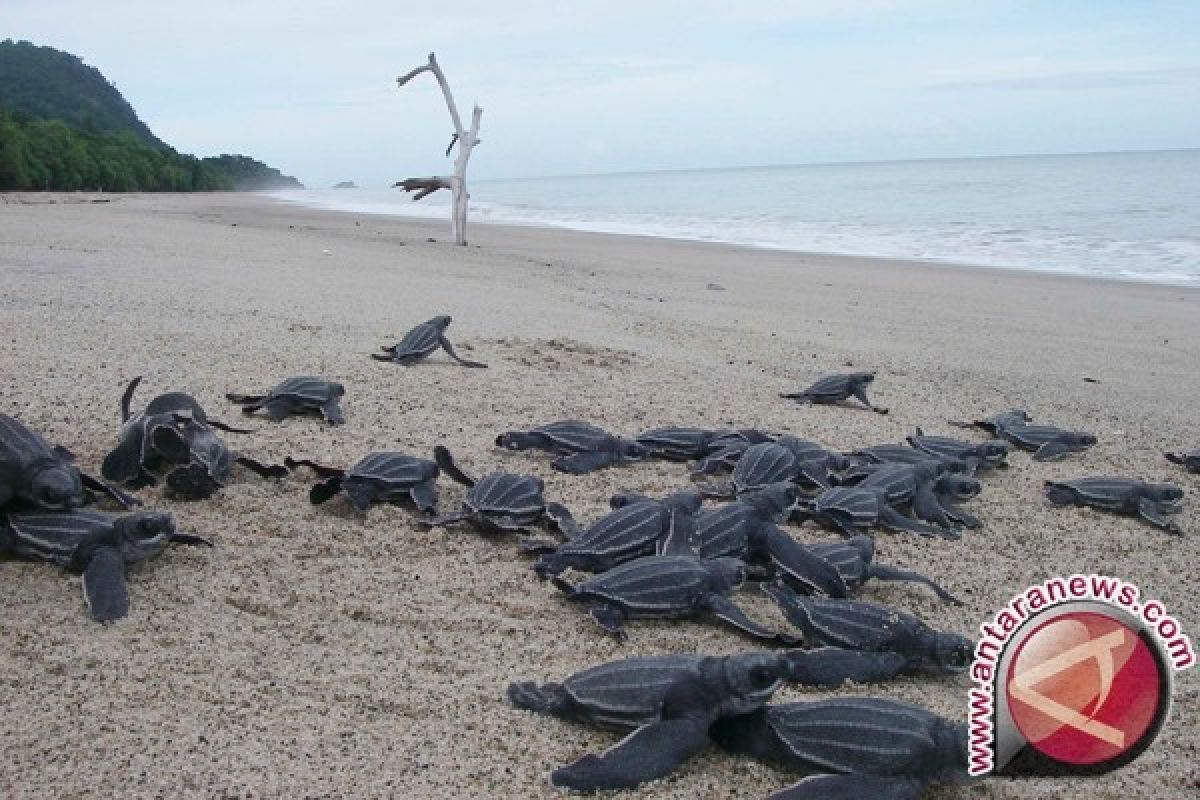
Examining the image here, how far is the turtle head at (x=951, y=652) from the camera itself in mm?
1917

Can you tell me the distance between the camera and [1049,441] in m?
3.85

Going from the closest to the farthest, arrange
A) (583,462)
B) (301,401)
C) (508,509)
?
(508,509) < (583,462) < (301,401)

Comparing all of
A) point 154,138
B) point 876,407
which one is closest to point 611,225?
point 876,407

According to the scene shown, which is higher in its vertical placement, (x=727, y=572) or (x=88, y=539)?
(x=88, y=539)

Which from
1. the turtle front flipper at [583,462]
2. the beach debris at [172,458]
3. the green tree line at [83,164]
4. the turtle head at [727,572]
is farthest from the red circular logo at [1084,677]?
the green tree line at [83,164]

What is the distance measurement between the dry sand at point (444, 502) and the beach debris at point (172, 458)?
0.21 ft

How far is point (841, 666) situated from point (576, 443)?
154 centimetres

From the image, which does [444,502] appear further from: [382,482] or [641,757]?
[641,757]

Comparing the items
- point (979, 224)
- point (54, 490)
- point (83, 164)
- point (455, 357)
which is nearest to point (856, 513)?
point (54, 490)

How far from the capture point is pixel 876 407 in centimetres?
448

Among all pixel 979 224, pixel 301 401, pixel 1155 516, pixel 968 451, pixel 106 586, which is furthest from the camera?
pixel 979 224

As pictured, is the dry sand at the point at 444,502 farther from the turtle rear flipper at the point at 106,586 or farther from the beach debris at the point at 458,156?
the beach debris at the point at 458,156

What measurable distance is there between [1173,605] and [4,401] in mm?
3554

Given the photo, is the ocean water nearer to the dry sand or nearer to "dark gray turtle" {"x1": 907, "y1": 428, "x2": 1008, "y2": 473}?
the dry sand
